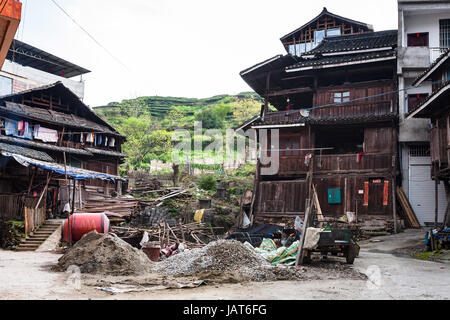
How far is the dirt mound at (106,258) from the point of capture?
38.8ft

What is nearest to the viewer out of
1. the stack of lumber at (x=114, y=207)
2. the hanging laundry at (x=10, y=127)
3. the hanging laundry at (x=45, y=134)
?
the stack of lumber at (x=114, y=207)

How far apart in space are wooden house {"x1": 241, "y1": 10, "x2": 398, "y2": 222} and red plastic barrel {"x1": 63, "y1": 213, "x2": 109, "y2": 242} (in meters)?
11.0

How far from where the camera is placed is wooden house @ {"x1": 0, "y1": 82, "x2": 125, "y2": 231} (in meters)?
22.1

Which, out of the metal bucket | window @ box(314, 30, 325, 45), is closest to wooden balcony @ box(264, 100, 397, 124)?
window @ box(314, 30, 325, 45)

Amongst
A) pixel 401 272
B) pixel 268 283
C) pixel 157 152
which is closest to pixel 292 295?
pixel 268 283

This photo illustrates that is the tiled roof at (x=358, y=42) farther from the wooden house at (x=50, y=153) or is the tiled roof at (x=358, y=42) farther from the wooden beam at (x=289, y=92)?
the wooden house at (x=50, y=153)

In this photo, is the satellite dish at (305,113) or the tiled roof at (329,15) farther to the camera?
the tiled roof at (329,15)

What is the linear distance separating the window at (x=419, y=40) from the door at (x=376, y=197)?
26.5ft

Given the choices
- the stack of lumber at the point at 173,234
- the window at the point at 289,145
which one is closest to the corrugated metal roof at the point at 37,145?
the stack of lumber at the point at 173,234

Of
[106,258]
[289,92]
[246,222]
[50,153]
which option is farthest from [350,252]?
[50,153]

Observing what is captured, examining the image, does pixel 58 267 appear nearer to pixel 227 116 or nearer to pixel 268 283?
pixel 268 283

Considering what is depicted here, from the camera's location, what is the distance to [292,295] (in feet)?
26.9

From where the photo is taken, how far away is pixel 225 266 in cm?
1137

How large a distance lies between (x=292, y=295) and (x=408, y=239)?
537 inches
